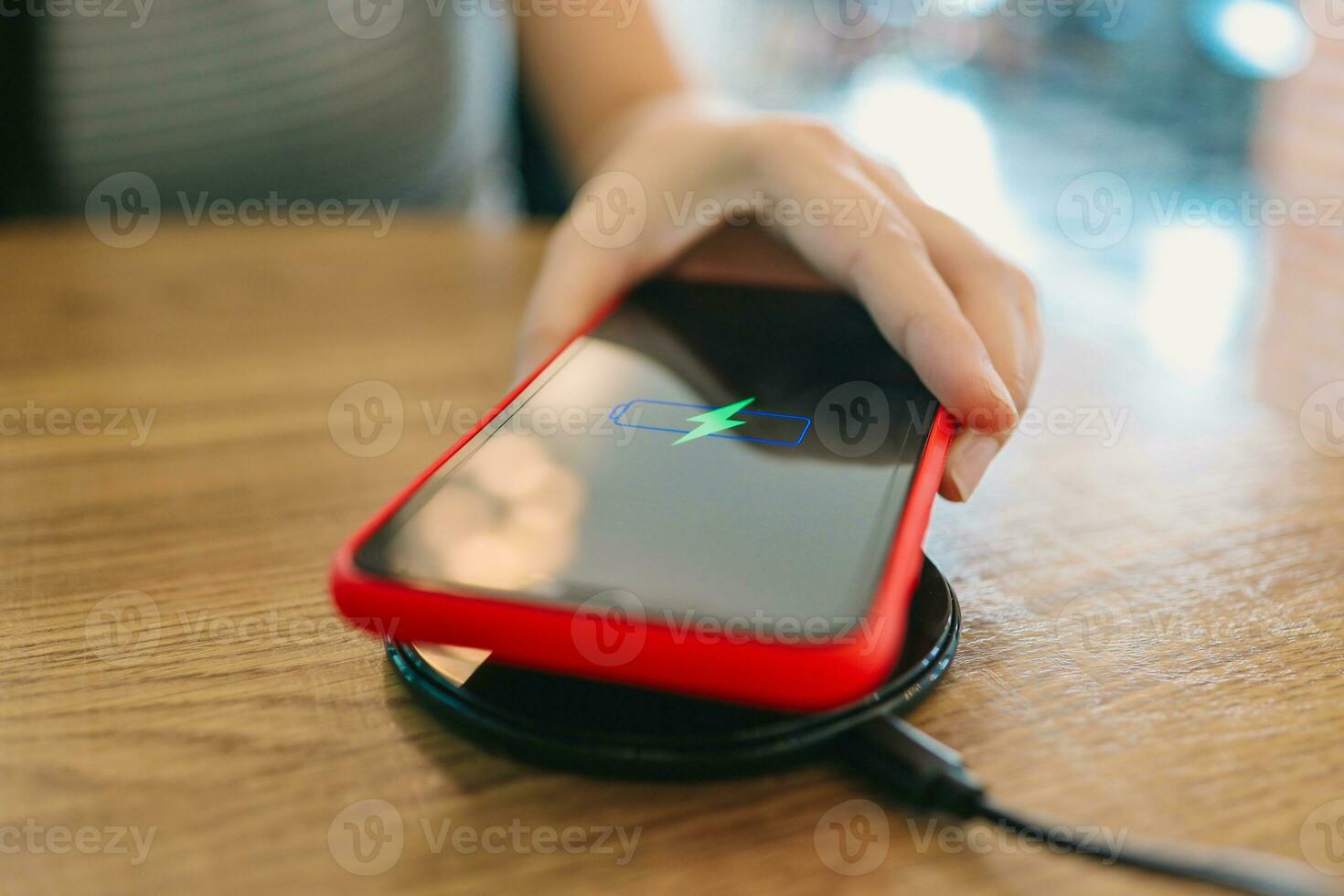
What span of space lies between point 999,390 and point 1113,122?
3.01 metres

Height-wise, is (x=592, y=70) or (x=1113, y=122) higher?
(x=592, y=70)

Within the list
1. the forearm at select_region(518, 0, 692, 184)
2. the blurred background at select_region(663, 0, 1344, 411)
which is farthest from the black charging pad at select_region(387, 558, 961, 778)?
the blurred background at select_region(663, 0, 1344, 411)

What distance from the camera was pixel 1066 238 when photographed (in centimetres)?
246

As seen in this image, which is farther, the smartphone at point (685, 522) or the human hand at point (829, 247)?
the human hand at point (829, 247)

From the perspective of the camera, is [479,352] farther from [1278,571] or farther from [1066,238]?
[1066,238]

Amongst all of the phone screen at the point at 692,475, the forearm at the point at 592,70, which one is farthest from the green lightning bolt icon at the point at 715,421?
the forearm at the point at 592,70

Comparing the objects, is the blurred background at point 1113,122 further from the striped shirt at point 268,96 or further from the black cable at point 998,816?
the black cable at point 998,816

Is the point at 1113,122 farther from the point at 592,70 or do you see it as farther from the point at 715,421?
the point at 715,421

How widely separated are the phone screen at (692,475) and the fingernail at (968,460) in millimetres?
16

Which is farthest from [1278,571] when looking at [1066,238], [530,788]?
[1066,238]

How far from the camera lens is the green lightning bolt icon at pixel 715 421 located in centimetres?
33

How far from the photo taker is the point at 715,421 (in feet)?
1.12

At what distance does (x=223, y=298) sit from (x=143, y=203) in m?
0.23

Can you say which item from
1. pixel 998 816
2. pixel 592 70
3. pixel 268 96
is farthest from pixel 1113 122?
pixel 998 816
